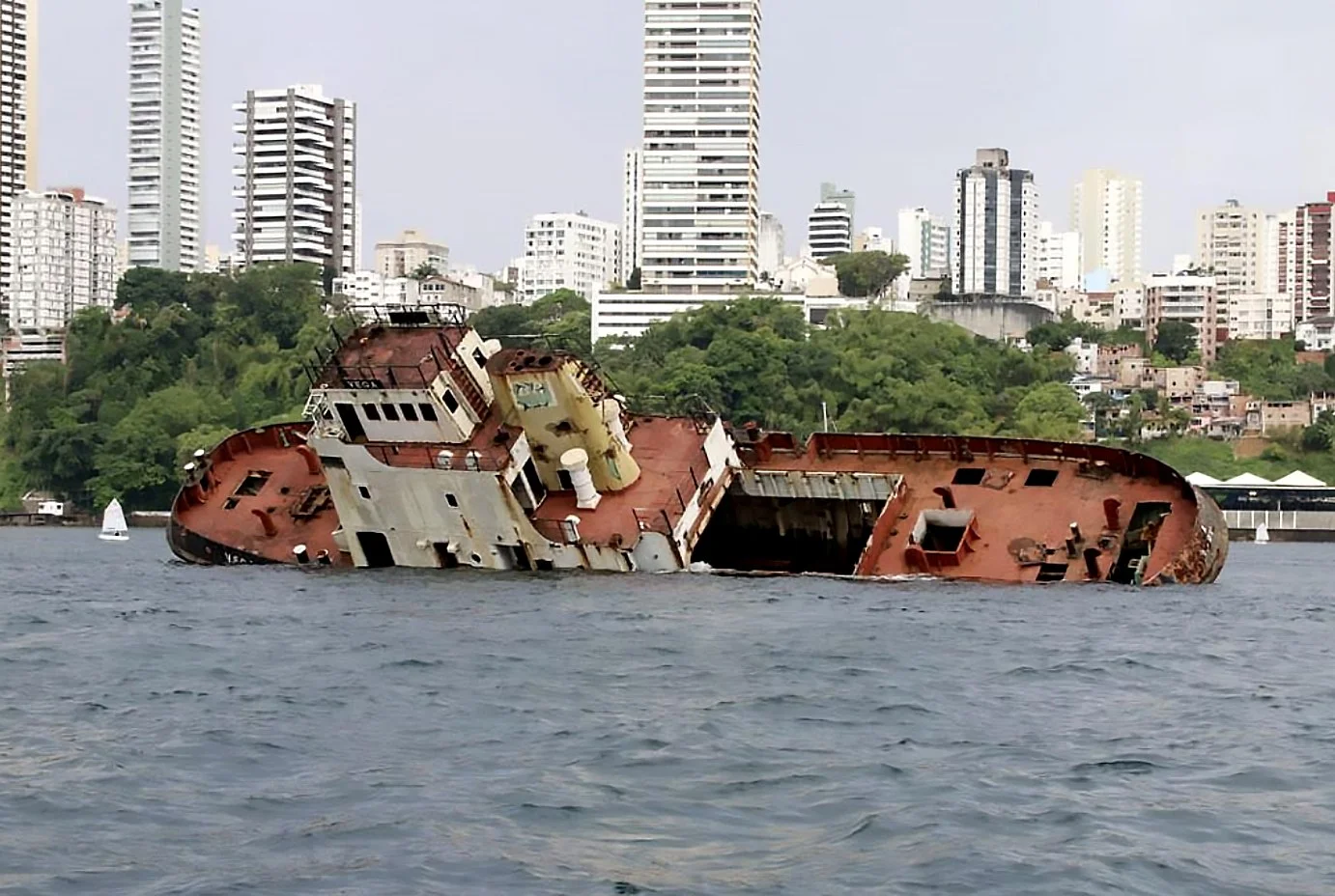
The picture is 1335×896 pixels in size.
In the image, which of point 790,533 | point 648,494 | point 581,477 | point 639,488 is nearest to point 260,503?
point 581,477

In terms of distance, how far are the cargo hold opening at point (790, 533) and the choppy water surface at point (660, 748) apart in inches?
489

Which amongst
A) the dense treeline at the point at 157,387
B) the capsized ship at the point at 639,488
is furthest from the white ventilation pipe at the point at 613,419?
the dense treeline at the point at 157,387

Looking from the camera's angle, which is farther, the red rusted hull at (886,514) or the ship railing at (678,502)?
the red rusted hull at (886,514)

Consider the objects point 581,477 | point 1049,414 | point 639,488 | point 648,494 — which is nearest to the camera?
point 581,477

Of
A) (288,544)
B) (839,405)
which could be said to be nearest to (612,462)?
(288,544)

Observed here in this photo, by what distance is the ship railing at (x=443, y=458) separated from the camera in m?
54.4

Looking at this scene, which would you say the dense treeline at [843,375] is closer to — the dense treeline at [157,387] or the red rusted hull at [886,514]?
the dense treeline at [157,387]

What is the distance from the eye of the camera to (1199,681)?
119 ft

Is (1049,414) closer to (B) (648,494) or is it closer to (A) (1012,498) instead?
(A) (1012,498)

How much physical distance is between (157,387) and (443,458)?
131447 mm

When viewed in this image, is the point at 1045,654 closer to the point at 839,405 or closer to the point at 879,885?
the point at 879,885

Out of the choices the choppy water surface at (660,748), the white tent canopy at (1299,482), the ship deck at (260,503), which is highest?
the ship deck at (260,503)

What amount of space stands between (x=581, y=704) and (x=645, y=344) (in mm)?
147082

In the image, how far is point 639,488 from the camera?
190 ft
